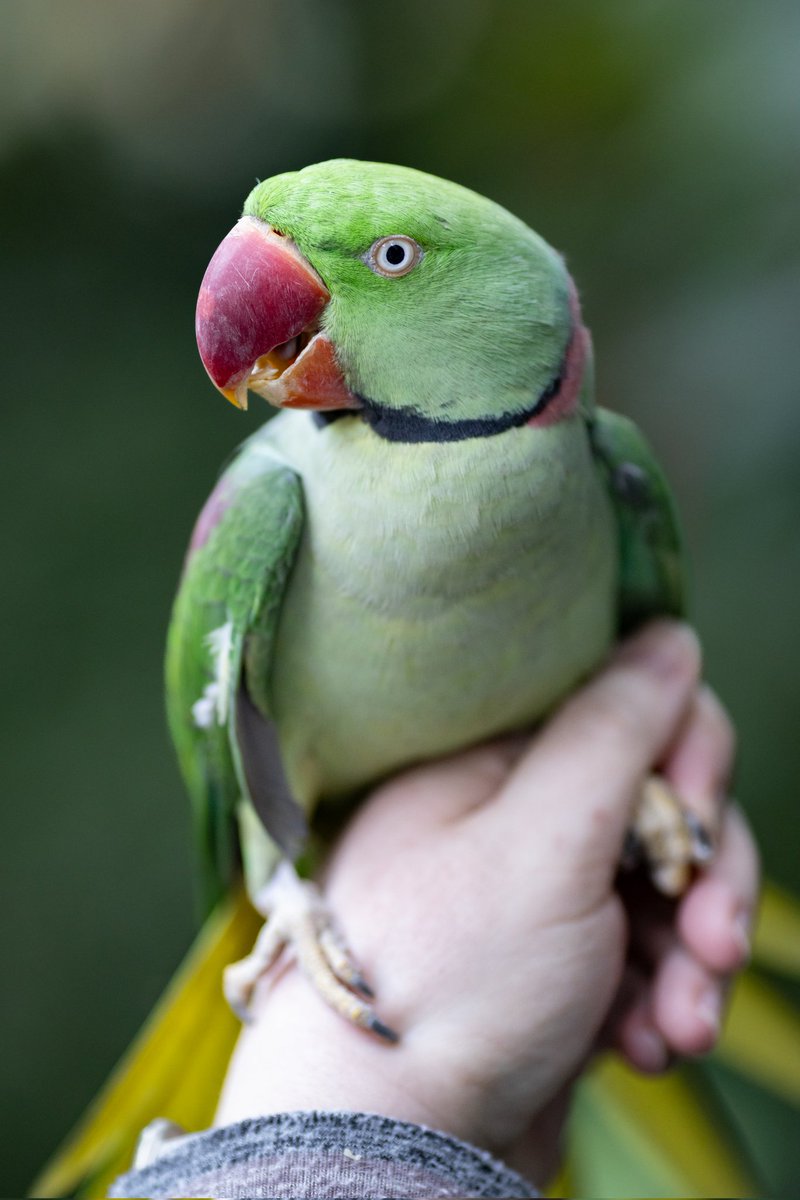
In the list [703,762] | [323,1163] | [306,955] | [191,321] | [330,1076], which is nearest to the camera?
[323,1163]

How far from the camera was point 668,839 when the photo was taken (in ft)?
2.98

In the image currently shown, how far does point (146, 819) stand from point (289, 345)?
1131 millimetres

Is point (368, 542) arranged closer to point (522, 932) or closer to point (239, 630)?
point (239, 630)

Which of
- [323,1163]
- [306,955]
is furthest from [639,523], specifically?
[323,1163]

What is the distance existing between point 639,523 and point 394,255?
0.43 metres

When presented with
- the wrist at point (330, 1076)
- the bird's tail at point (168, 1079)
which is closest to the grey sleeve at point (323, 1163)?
the wrist at point (330, 1076)

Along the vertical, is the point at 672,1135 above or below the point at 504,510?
below

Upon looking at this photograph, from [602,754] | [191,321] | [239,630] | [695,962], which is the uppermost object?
[191,321]

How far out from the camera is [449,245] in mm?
686

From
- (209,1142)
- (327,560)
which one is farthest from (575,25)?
(209,1142)

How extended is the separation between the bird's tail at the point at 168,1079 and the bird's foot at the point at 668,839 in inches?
16.9

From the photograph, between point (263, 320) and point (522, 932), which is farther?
point (522, 932)

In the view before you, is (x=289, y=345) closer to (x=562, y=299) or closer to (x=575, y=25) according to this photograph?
(x=562, y=299)

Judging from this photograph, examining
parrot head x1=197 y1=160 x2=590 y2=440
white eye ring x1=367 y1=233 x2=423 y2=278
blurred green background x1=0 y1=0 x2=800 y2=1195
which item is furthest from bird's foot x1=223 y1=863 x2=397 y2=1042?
blurred green background x1=0 y1=0 x2=800 y2=1195
